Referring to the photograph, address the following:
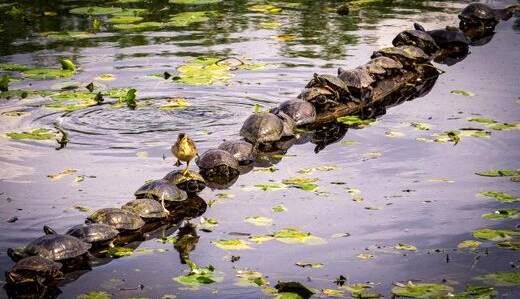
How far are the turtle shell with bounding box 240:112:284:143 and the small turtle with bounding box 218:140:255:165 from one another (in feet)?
0.81

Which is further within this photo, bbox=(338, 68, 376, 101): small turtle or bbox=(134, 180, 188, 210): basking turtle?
bbox=(338, 68, 376, 101): small turtle

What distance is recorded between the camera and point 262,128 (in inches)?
352

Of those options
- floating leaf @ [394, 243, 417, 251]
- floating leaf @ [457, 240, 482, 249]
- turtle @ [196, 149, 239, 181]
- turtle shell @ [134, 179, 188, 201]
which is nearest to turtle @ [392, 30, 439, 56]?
turtle @ [196, 149, 239, 181]

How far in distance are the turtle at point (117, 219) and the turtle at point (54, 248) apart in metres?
0.40

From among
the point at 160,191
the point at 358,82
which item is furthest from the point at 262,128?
the point at 358,82

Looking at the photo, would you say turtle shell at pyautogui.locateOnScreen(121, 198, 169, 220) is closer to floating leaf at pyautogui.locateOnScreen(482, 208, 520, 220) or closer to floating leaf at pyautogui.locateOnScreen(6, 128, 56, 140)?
floating leaf at pyautogui.locateOnScreen(6, 128, 56, 140)

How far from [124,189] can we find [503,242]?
3.48 metres

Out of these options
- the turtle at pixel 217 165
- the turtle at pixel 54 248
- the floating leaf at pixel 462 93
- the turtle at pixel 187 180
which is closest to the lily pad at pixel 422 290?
the turtle at pixel 54 248

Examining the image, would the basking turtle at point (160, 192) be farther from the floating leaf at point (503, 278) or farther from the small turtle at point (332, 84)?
the small turtle at point (332, 84)

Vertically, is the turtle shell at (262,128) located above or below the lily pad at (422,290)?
above

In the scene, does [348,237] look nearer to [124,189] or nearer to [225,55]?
[124,189]

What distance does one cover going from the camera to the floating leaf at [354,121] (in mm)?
9812

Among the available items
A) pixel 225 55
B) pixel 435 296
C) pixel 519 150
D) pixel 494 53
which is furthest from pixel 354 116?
pixel 435 296

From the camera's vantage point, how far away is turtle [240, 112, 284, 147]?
8922 mm
